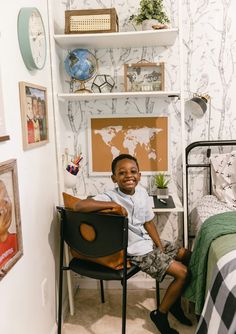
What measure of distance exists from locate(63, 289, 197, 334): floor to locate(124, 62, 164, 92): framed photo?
1.46 m

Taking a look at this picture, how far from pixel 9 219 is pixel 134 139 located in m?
1.29

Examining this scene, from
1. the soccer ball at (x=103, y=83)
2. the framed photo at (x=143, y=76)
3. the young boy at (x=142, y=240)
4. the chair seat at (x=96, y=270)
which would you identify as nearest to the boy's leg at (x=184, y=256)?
the young boy at (x=142, y=240)

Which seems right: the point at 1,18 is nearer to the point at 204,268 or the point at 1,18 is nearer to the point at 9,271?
the point at 9,271

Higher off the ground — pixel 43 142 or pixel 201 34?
pixel 201 34

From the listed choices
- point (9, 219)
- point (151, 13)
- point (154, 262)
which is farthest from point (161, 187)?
point (9, 219)

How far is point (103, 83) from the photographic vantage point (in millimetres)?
2449

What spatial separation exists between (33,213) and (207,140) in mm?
1372

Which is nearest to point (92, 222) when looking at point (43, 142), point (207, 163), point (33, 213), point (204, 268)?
point (33, 213)

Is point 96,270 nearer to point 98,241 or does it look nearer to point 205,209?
point 98,241

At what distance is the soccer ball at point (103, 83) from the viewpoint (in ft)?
8.03

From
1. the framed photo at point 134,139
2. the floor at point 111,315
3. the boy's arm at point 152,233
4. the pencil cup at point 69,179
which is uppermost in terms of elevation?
the framed photo at point 134,139

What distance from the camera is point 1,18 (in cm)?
138

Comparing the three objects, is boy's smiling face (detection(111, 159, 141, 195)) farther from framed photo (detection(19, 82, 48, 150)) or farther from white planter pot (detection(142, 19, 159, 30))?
white planter pot (detection(142, 19, 159, 30))

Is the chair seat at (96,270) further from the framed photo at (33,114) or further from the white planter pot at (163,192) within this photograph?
the framed photo at (33,114)
